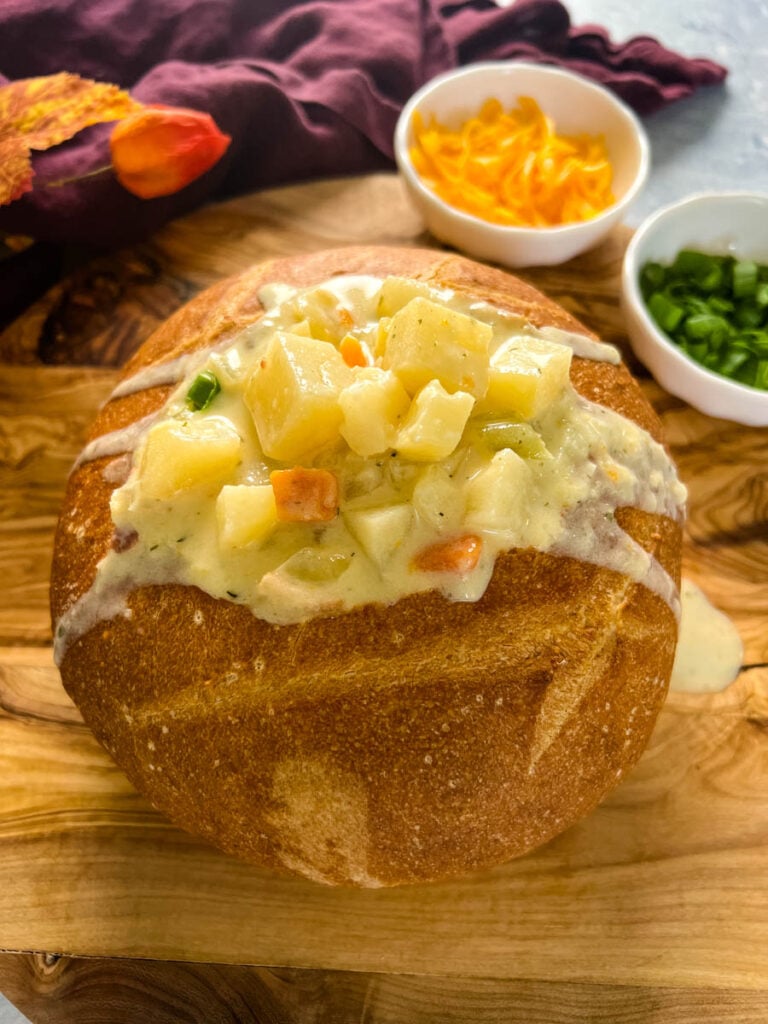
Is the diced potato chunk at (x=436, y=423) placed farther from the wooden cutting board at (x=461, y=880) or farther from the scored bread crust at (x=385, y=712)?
the wooden cutting board at (x=461, y=880)

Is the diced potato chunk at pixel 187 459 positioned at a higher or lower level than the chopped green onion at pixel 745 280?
higher

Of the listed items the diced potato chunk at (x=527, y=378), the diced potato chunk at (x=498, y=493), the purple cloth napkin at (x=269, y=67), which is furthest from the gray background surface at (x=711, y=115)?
the diced potato chunk at (x=498, y=493)

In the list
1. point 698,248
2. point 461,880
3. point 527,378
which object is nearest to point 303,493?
point 527,378

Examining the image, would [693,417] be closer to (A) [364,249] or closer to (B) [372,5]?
(A) [364,249]

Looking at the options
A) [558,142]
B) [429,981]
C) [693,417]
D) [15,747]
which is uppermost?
[558,142]

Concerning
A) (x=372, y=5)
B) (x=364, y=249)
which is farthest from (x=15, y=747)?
(x=372, y=5)

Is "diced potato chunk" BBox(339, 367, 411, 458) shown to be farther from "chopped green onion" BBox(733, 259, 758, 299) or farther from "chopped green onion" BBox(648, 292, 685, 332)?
"chopped green onion" BBox(733, 259, 758, 299)
